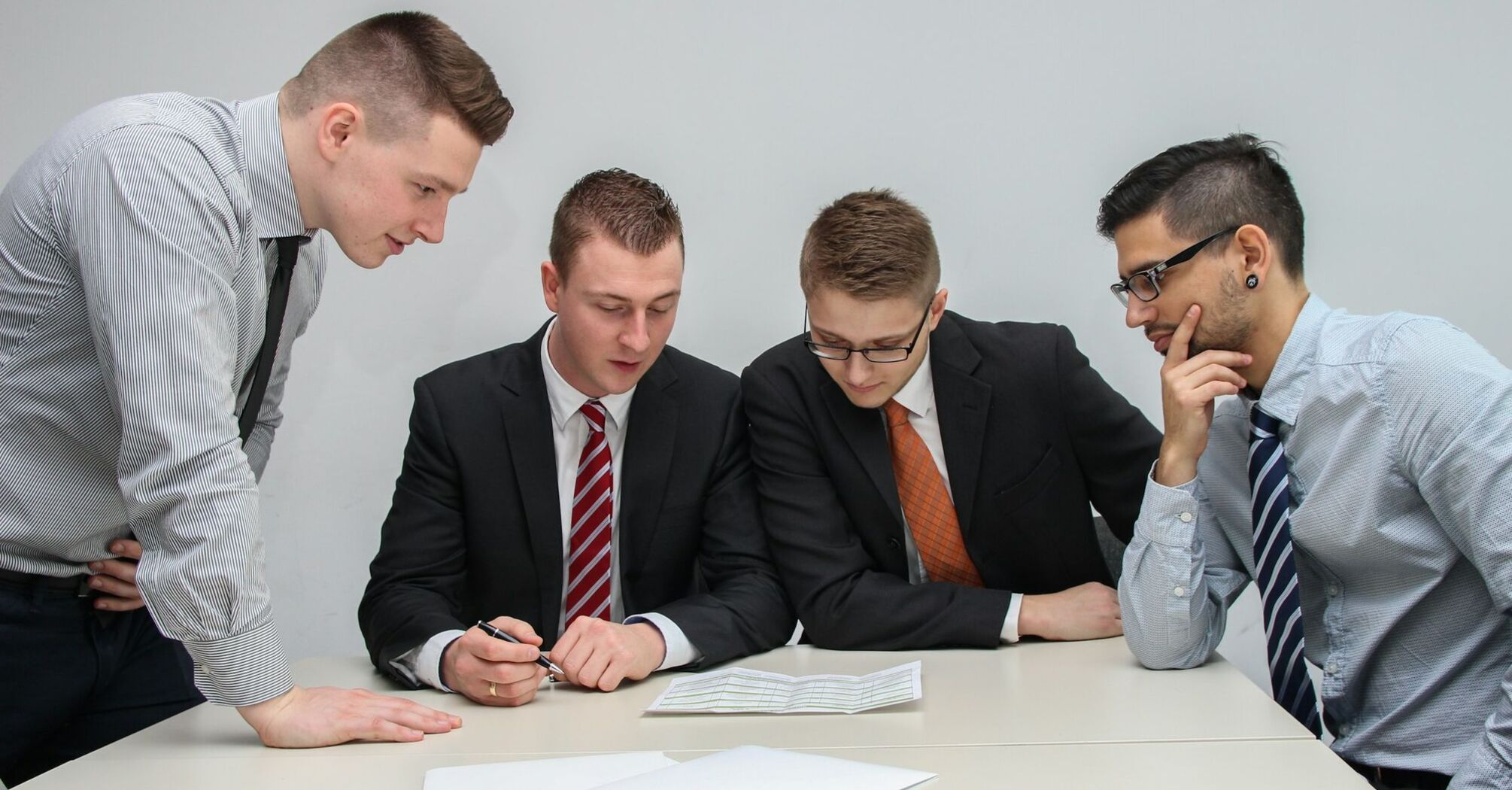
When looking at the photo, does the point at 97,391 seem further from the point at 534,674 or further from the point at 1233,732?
the point at 1233,732

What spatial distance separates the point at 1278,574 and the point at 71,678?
174 cm

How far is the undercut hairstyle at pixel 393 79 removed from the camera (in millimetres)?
1589

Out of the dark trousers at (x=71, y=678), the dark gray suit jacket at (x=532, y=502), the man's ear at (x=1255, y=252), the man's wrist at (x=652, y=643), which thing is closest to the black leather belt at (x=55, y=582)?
the dark trousers at (x=71, y=678)

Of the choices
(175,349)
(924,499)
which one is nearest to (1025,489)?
(924,499)

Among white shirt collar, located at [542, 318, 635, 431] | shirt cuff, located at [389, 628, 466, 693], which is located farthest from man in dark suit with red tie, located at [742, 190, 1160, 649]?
shirt cuff, located at [389, 628, 466, 693]

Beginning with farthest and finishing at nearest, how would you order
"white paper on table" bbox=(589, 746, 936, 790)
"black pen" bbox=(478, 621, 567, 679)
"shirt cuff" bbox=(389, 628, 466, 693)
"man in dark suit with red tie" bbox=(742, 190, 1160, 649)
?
"man in dark suit with red tie" bbox=(742, 190, 1160, 649) → "shirt cuff" bbox=(389, 628, 466, 693) → "black pen" bbox=(478, 621, 567, 679) → "white paper on table" bbox=(589, 746, 936, 790)

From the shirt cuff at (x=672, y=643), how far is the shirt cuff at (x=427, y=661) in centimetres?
28

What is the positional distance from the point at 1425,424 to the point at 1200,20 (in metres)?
1.66

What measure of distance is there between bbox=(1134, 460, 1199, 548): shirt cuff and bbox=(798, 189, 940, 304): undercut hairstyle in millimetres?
535

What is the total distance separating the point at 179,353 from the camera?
1.34m

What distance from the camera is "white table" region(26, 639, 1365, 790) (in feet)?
4.27

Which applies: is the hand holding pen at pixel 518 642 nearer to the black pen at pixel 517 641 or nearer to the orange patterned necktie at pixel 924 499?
the black pen at pixel 517 641

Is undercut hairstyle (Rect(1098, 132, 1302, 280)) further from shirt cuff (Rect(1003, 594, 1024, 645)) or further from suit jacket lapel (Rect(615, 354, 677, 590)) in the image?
suit jacket lapel (Rect(615, 354, 677, 590))

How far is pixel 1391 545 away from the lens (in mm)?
1534
